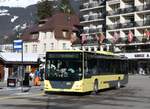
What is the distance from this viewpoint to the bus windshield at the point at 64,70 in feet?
92.7

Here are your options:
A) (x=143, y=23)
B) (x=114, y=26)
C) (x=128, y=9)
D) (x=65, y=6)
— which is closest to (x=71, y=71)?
(x=143, y=23)

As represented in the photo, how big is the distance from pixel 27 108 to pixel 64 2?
11398 centimetres

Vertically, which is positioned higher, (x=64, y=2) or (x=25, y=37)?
(x=64, y=2)

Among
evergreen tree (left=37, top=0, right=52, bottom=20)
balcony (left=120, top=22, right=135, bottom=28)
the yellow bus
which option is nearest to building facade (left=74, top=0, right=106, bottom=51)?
balcony (left=120, top=22, right=135, bottom=28)

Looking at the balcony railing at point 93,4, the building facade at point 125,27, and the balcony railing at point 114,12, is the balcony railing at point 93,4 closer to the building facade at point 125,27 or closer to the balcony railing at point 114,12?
the building facade at point 125,27

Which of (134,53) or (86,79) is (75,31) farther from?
(86,79)

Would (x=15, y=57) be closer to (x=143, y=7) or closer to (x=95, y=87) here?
(x=95, y=87)

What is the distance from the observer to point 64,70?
28469 millimetres

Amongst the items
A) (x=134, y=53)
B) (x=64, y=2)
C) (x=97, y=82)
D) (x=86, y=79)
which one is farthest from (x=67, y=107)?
(x=64, y=2)

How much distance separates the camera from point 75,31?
112 metres

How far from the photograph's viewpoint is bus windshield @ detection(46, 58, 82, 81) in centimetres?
2824

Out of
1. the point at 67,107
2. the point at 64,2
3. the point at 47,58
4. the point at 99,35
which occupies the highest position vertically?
the point at 64,2

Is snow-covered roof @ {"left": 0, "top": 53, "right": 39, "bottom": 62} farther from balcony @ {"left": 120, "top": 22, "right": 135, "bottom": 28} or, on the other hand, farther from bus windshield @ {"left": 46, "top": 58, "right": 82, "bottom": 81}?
balcony @ {"left": 120, "top": 22, "right": 135, "bottom": 28}

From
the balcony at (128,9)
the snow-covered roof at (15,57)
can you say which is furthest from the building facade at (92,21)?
the snow-covered roof at (15,57)
